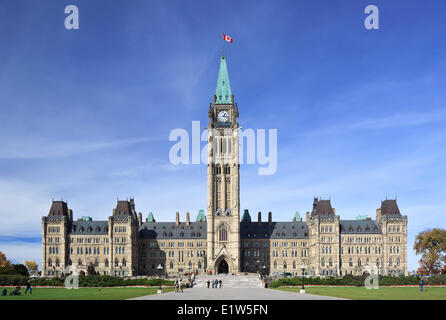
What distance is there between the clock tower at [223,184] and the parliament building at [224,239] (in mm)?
245

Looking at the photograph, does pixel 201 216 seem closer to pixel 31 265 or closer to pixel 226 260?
pixel 226 260

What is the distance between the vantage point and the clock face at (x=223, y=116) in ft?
466

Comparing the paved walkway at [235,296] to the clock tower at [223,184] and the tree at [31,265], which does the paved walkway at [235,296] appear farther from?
the tree at [31,265]

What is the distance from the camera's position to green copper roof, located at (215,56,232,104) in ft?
469

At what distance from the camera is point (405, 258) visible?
136375 millimetres

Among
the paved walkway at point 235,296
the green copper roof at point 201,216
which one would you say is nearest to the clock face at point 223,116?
the green copper roof at point 201,216

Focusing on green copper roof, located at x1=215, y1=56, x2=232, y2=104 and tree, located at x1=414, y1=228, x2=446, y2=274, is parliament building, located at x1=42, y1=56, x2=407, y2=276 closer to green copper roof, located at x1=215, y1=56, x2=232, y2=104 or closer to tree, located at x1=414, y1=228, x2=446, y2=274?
green copper roof, located at x1=215, y1=56, x2=232, y2=104

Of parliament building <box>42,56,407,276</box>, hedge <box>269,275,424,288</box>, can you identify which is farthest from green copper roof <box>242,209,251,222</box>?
hedge <box>269,275,424,288</box>

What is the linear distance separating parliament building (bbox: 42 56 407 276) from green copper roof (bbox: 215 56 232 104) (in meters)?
0.26

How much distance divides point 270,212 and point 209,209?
75.6ft

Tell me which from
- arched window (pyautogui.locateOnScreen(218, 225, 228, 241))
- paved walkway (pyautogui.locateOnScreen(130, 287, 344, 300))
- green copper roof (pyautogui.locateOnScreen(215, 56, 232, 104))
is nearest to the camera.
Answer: paved walkway (pyautogui.locateOnScreen(130, 287, 344, 300))
